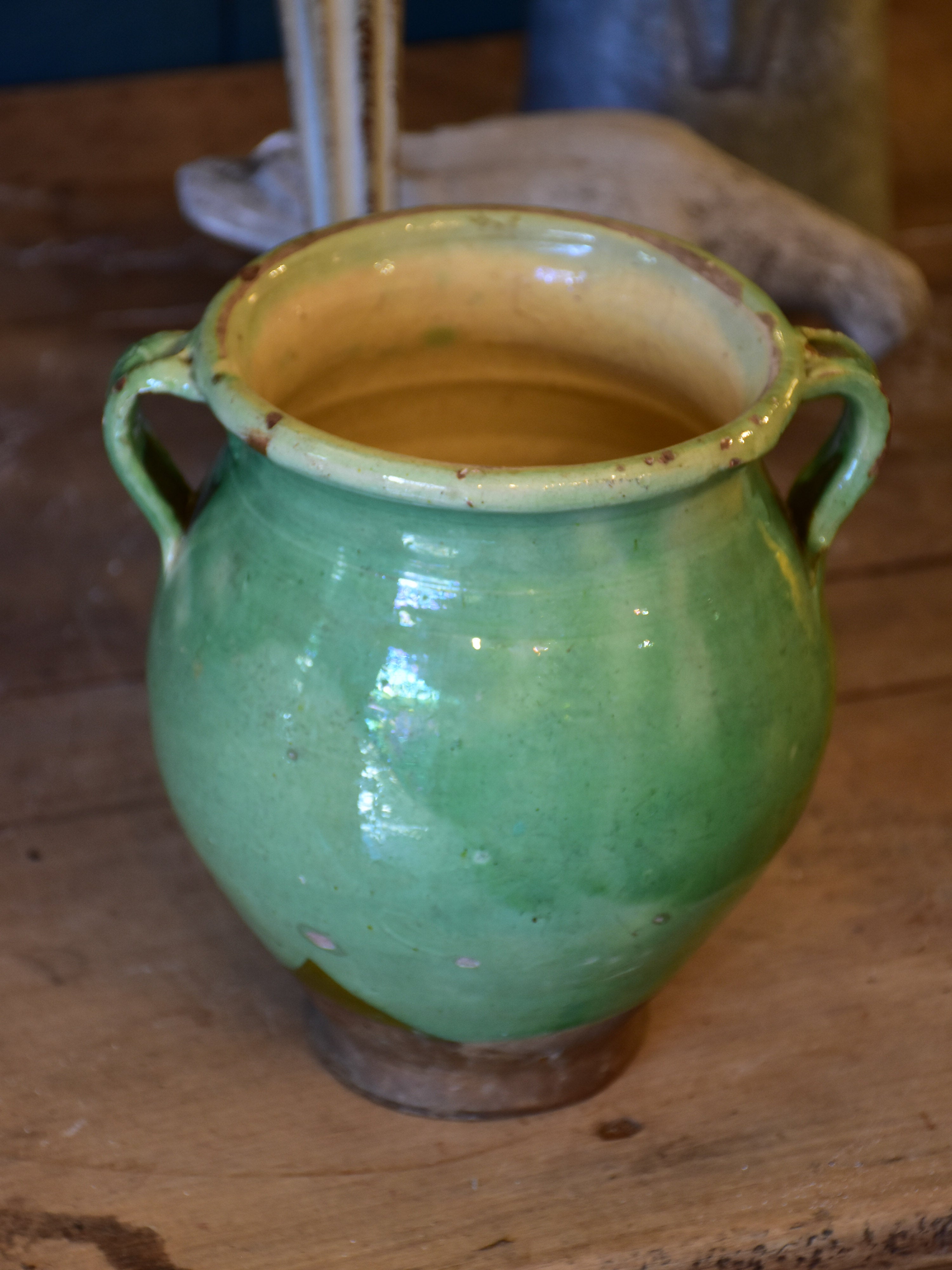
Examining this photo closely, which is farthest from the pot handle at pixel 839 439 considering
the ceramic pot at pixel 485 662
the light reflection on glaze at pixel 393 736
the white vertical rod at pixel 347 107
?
the white vertical rod at pixel 347 107

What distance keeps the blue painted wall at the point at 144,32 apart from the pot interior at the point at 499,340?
115 centimetres

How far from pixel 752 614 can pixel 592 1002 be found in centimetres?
18

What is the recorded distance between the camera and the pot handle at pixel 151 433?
22.0 inches

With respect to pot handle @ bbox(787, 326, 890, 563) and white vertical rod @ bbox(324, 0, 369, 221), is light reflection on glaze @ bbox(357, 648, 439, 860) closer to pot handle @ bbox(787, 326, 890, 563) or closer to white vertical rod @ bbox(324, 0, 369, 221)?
pot handle @ bbox(787, 326, 890, 563)

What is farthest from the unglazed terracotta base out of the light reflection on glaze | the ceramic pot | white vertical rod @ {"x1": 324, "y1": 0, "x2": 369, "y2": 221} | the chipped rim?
white vertical rod @ {"x1": 324, "y1": 0, "x2": 369, "y2": 221}

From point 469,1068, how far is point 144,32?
1408 millimetres

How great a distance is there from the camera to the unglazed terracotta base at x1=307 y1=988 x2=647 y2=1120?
0.64 meters

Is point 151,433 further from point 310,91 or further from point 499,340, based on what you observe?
point 310,91

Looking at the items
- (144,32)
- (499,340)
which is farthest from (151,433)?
(144,32)

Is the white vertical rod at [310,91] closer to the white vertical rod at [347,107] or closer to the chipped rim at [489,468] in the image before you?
the white vertical rod at [347,107]

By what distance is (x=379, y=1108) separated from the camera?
68 centimetres

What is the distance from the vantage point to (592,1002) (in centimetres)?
60

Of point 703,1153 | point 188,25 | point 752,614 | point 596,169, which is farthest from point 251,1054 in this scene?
point 188,25

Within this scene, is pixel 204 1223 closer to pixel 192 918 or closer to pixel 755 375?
pixel 192 918
